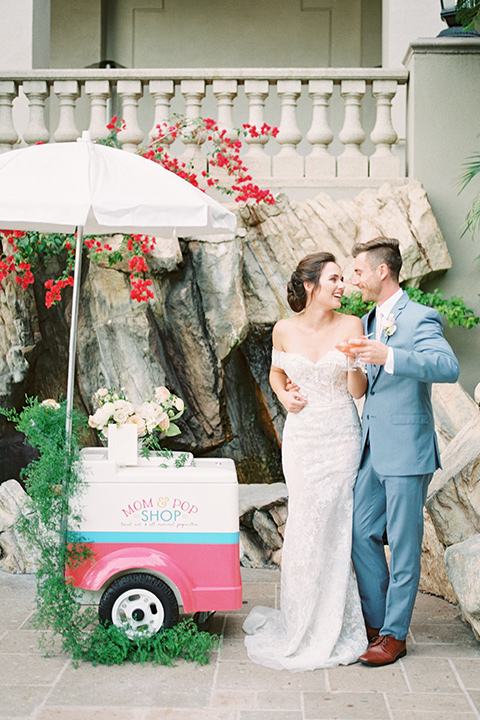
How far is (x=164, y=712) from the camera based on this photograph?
11.5ft

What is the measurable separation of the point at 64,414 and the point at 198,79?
4.86 m

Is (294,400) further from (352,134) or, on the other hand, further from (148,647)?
(352,134)

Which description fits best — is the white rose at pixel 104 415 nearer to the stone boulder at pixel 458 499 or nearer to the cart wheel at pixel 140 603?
the cart wheel at pixel 140 603

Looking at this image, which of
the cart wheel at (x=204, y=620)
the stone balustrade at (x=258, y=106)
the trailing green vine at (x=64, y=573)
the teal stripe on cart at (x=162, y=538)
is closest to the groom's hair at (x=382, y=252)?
the teal stripe on cart at (x=162, y=538)

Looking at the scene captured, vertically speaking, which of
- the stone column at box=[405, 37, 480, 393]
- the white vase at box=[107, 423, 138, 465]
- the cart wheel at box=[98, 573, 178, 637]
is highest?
the stone column at box=[405, 37, 480, 393]

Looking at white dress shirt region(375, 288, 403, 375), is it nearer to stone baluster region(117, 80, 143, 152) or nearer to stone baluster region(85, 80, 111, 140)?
stone baluster region(117, 80, 143, 152)

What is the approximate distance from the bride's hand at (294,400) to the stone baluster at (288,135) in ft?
13.3

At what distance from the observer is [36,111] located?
816cm

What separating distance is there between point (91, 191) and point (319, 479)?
1.94 m

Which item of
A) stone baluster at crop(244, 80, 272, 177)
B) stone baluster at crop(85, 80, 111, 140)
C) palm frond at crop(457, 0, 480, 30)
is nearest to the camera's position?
palm frond at crop(457, 0, 480, 30)

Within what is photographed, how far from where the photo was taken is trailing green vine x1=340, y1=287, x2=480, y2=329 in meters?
7.01

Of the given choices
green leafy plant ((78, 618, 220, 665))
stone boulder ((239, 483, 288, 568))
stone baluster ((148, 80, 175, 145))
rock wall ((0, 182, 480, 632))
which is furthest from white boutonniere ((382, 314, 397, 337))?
stone baluster ((148, 80, 175, 145))

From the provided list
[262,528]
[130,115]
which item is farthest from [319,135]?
[262,528]

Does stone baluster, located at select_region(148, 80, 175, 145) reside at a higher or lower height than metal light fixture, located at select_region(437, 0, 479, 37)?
lower
